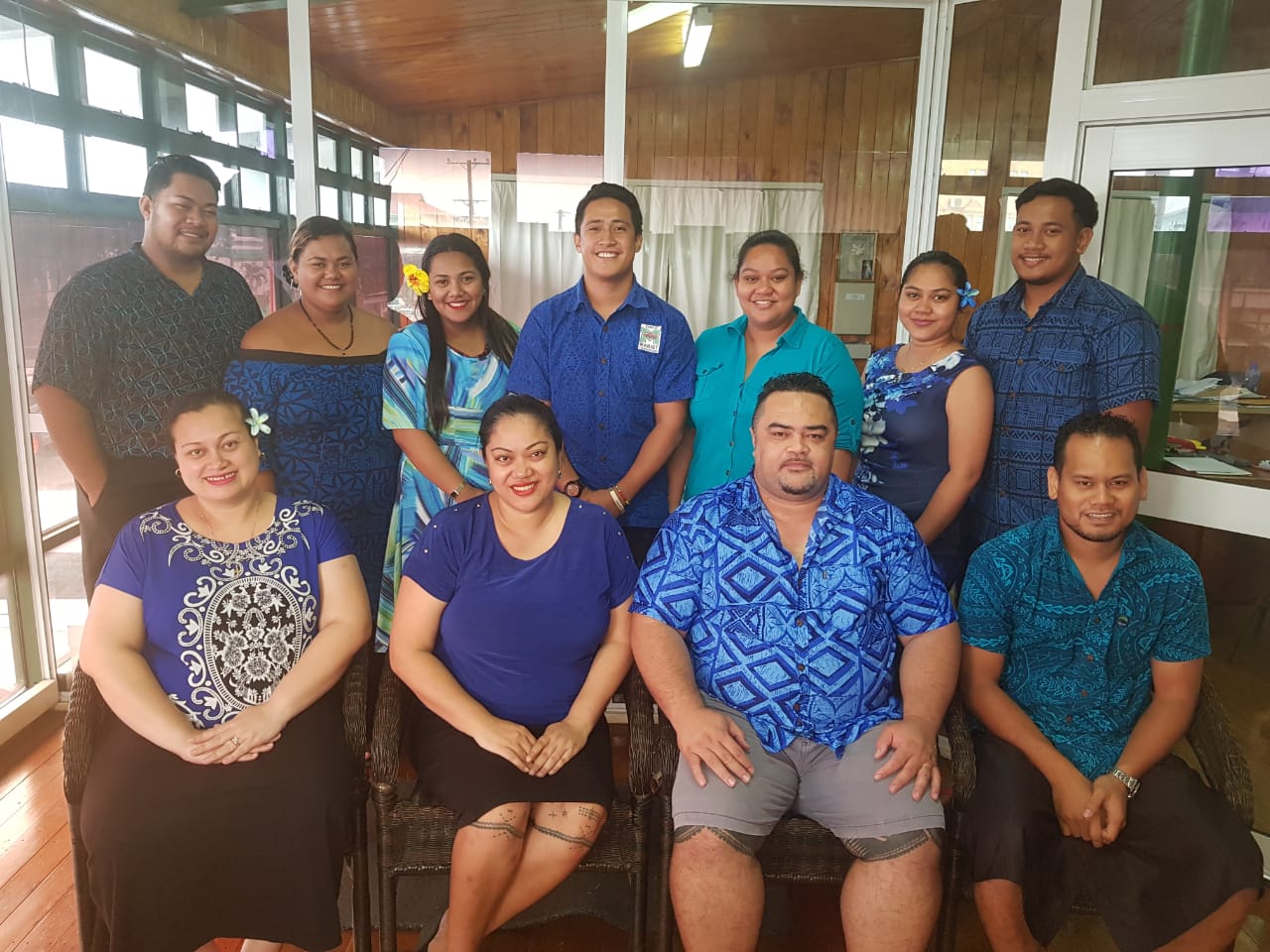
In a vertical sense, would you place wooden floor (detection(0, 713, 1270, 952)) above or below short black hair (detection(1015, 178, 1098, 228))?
below

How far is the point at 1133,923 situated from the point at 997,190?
2.27m

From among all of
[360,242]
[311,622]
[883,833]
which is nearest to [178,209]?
[360,242]

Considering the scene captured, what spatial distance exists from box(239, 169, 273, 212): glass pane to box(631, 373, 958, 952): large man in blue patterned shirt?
1.84m

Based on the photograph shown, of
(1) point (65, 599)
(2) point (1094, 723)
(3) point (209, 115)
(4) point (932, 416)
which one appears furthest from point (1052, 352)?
(1) point (65, 599)

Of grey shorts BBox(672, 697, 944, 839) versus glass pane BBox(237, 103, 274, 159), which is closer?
grey shorts BBox(672, 697, 944, 839)

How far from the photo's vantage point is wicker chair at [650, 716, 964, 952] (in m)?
1.78

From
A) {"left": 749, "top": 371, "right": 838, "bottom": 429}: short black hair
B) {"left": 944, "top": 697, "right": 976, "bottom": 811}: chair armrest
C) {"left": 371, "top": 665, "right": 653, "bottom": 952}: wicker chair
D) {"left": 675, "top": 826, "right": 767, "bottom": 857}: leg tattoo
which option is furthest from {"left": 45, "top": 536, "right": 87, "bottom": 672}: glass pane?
{"left": 944, "top": 697, "right": 976, "bottom": 811}: chair armrest

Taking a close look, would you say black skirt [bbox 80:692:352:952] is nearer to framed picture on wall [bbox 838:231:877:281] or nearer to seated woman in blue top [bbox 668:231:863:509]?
seated woman in blue top [bbox 668:231:863:509]

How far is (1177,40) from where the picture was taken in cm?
247

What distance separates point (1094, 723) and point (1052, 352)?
0.93 metres

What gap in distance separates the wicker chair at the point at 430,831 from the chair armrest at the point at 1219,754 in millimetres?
1176

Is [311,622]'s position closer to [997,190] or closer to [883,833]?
[883,833]

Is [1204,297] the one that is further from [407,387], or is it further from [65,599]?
[65,599]

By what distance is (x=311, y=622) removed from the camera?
1959 mm
